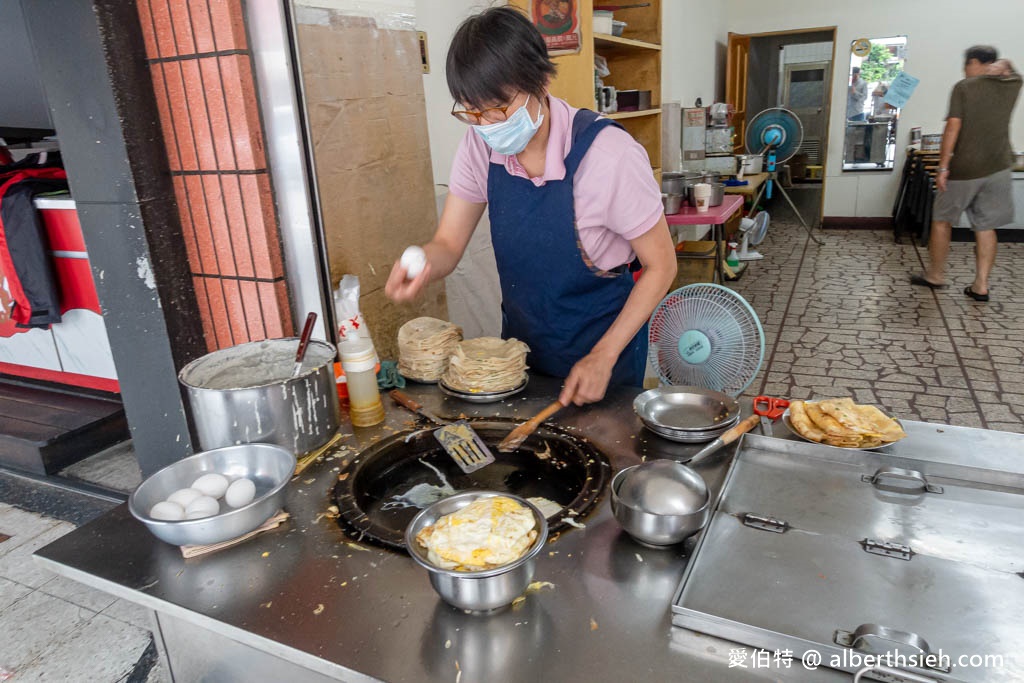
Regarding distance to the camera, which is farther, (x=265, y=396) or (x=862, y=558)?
(x=265, y=396)

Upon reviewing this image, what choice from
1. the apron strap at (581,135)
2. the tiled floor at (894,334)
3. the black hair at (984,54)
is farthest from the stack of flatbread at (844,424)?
the black hair at (984,54)

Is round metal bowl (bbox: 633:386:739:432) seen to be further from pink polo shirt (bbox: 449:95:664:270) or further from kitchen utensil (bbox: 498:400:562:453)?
pink polo shirt (bbox: 449:95:664:270)

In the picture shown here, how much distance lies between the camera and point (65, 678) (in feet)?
7.13

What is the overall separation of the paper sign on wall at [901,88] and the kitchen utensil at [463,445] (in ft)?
28.8

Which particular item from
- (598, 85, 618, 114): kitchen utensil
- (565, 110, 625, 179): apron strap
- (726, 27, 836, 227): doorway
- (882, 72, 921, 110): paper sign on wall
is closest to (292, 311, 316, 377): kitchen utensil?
(565, 110, 625, 179): apron strap

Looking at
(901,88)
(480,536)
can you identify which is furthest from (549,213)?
(901,88)

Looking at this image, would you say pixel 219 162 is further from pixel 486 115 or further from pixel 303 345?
pixel 486 115

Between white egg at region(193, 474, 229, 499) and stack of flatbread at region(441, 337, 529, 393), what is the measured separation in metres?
0.70

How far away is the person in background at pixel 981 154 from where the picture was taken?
18.6 feet

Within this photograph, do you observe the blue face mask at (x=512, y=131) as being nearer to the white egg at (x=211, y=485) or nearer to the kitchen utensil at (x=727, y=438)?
the kitchen utensil at (x=727, y=438)

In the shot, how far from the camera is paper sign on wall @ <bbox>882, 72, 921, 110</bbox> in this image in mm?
8172

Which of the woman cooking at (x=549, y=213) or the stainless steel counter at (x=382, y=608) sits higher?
the woman cooking at (x=549, y=213)

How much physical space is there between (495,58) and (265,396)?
3.10 feet

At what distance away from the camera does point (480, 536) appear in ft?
3.56
